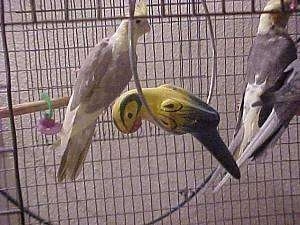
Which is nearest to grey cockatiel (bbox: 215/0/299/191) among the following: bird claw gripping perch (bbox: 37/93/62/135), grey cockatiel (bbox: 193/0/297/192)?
grey cockatiel (bbox: 193/0/297/192)

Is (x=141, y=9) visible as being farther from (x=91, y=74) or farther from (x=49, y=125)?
(x=49, y=125)

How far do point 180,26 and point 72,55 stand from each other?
0.25m

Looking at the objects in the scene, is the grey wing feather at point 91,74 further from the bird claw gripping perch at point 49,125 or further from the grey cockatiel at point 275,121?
the grey cockatiel at point 275,121

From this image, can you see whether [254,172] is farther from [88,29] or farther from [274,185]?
[88,29]

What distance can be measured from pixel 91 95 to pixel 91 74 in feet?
0.10

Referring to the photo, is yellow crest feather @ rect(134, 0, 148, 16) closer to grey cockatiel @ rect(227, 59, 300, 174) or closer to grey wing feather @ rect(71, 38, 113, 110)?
grey wing feather @ rect(71, 38, 113, 110)

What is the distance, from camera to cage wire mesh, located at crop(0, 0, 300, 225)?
1300 millimetres

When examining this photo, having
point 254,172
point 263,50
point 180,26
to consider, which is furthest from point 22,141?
point 263,50

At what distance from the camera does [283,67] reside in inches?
32.7

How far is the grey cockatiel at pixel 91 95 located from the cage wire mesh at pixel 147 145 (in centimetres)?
42

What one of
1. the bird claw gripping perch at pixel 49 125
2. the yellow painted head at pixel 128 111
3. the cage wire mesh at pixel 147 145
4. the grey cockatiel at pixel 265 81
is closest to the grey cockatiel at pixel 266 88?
the grey cockatiel at pixel 265 81

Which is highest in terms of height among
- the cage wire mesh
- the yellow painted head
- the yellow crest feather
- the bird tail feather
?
the yellow crest feather

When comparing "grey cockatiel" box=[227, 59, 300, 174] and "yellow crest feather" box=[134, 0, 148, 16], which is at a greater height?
"yellow crest feather" box=[134, 0, 148, 16]

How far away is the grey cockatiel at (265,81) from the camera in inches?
31.5
